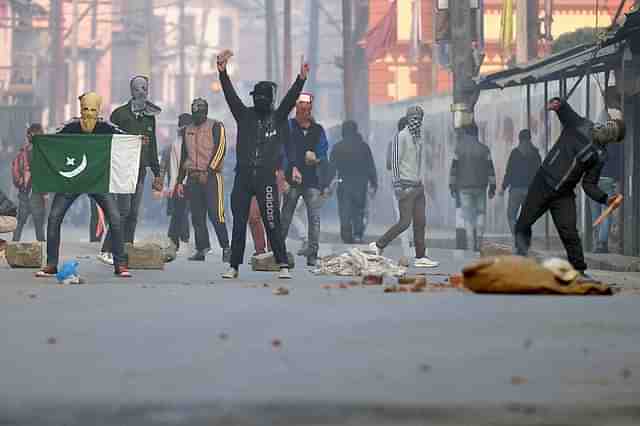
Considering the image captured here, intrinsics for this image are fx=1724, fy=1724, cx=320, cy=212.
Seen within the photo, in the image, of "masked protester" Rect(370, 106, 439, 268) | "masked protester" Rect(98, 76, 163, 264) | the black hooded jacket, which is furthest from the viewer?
the black hooded jacket

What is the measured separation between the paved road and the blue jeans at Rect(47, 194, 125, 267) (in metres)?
2.03

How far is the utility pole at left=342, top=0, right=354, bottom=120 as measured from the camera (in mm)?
42875

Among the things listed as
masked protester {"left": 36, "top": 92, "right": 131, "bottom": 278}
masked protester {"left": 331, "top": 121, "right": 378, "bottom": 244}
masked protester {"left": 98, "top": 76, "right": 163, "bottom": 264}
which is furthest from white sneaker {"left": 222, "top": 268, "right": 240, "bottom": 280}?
masked protester {"left": 331, "top": 121, "right": 378, "bottom": 244}

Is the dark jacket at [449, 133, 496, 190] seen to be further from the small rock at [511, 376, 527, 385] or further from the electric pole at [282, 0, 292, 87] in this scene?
the electric pole at [282, 0, 292, 87]

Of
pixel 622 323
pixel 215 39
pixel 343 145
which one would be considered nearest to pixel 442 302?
pixel 622 323

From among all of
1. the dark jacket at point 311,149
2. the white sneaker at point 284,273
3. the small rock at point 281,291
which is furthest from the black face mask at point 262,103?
the dark jacket at point 311,149

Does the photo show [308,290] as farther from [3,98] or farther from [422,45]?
[3,98]

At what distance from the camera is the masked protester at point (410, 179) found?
1973 cm

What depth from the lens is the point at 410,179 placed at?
65.4ft

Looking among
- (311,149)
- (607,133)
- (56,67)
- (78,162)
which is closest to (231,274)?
(78,162)

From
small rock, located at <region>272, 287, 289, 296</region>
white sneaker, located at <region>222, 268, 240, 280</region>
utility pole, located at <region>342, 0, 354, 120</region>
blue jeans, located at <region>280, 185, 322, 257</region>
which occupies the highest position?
utility pole, located at <region>342, 0, 354, 120</region>

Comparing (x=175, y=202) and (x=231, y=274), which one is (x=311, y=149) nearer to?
(x=175, y=202)

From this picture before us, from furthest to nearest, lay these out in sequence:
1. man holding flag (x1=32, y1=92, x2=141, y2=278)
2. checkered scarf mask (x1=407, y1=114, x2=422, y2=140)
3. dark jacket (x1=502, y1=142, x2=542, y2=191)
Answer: dark jacket (x1=502, y1=142, x2=542, y2=191)
checkered scarf mask (x1=407, y1=114, x2=422, y2=140)
man holding flag (x1=32, y1=92, x2=141, y2=278)

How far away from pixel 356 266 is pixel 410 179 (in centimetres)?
325
